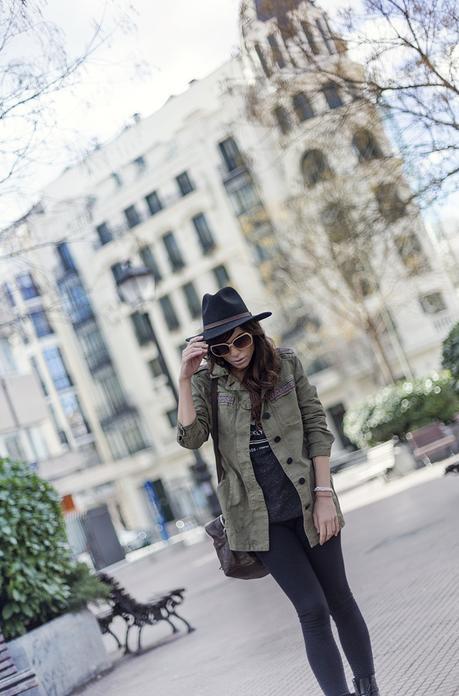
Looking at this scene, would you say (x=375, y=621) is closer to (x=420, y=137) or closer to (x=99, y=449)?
(x=420, y=137)

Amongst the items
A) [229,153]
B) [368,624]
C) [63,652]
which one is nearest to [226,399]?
[368,624]

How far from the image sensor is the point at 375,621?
760 centimetres

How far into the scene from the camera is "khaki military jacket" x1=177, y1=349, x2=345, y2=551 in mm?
4676

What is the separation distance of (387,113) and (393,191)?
62.1 inches

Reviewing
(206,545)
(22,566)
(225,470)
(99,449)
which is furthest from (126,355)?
(225,470)

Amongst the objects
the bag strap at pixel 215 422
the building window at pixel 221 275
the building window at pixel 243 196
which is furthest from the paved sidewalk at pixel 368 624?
the building window at pixel 221 275

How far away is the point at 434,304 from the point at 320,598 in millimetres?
52792

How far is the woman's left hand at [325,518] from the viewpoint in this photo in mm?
4617

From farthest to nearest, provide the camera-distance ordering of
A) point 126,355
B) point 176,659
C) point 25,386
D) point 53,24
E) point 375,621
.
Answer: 1. point 126,355
2. point 25,386
3. point 176,659
4. point 53,24
5. point 375,621

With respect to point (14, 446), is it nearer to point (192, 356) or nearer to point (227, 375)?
point (227, 375)

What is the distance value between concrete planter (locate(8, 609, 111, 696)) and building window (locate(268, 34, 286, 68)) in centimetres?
781

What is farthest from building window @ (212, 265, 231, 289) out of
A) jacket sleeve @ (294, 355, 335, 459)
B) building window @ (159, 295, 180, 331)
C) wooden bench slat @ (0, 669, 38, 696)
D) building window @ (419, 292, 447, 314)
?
jacket sleeve @ (294, 355, 335, 459)

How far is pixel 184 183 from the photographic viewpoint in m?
62.9

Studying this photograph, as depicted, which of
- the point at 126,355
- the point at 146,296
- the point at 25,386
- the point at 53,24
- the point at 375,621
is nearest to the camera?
the point at 375,621
